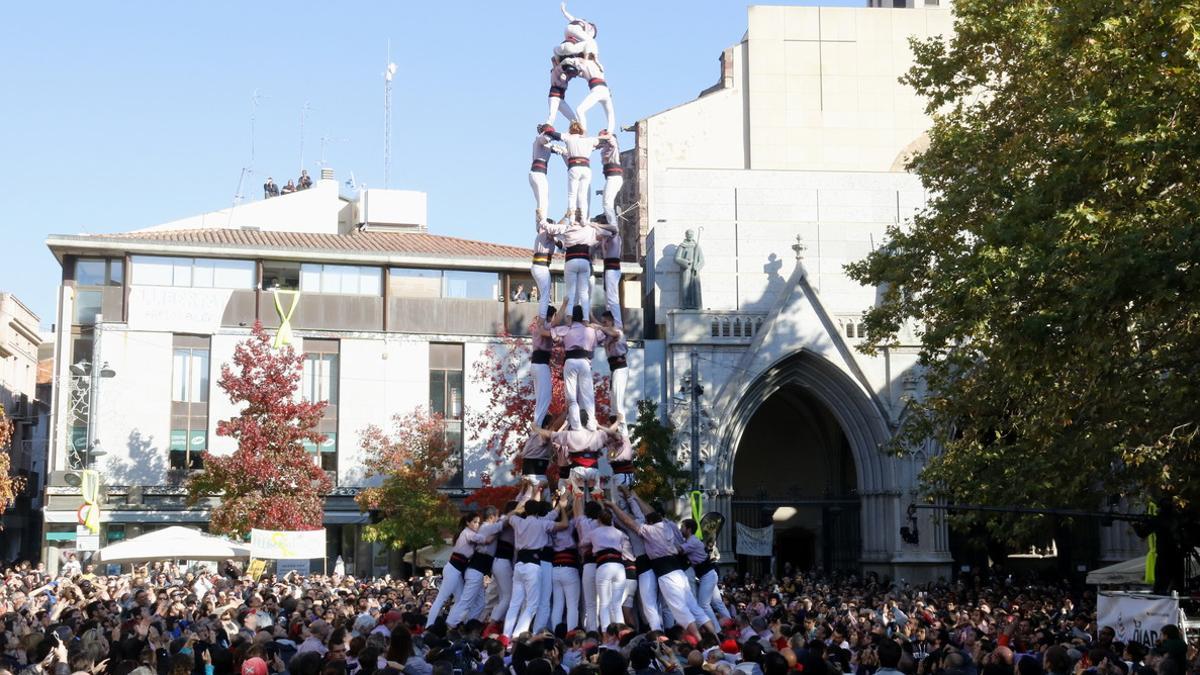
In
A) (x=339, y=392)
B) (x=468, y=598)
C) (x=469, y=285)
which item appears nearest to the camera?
(x=468, y=598)

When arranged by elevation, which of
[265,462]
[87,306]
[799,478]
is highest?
[87,306]

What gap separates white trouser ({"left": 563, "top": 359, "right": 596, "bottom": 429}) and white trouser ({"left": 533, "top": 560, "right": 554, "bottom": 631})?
8.95 feet

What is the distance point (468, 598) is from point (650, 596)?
8.97 ft

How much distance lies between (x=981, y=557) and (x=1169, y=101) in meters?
34.8

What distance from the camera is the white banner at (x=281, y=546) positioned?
101ft

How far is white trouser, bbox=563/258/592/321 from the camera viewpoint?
23.8 metres

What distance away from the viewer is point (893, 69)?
5684 centimetres

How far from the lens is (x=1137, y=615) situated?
18969 millimetres

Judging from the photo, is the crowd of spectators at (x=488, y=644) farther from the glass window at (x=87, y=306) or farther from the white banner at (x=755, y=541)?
the glass window at (x=87, y=306)

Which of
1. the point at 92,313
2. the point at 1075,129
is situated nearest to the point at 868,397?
the point at 92,313

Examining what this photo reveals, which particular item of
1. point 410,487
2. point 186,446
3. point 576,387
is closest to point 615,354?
point 576,387

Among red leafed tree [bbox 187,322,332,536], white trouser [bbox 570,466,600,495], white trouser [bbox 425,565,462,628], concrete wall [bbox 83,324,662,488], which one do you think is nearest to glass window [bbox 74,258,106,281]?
concrete wall [bbox 83,324,662,488]

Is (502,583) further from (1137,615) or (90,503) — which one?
(90,503)

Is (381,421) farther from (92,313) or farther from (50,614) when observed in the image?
(50,614)
